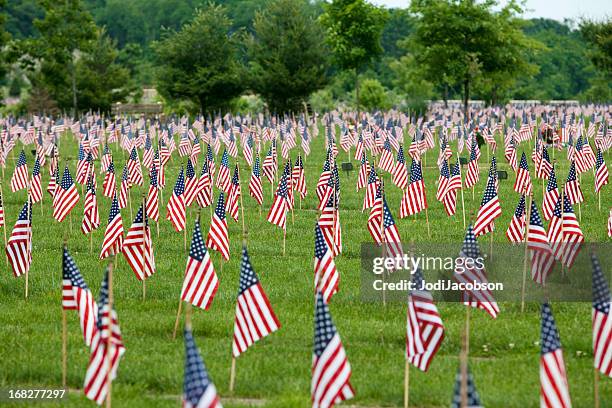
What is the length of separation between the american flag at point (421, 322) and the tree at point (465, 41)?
5274 cm

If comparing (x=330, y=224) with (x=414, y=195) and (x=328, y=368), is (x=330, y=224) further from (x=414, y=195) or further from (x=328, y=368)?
(x=328, y=368)

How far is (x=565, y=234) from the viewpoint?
700 inches

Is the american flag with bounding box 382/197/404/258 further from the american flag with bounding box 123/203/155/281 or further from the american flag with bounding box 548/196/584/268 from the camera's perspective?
the american flag with bounding box 123/203/155/281

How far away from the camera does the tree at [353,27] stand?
215ft

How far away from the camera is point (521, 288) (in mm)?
17797

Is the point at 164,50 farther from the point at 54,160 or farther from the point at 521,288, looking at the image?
the point at 521,288

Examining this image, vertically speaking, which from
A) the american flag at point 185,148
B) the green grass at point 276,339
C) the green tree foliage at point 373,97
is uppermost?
the green tree foliage at point 373,97

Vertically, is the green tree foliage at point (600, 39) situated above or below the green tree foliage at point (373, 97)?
above

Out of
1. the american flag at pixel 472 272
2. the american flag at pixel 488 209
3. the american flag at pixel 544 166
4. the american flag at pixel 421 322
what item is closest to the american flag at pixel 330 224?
the american flag at pixel 488 209

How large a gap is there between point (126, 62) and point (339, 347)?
323 ft

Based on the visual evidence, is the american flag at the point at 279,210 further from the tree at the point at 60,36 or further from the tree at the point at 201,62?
the tree at the point at 201,62

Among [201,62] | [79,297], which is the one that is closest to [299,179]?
[79,297]

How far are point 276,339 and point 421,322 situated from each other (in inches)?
139

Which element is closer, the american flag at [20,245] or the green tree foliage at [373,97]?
the american flag at [20,245]
